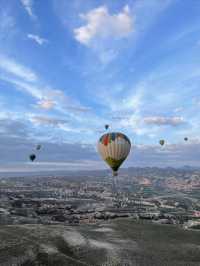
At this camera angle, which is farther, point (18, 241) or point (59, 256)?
point (18, 241)

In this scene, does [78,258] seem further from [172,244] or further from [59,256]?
[172,244]

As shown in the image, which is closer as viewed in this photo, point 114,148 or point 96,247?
point 96,247

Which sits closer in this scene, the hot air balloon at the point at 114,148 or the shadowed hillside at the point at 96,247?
the shadowed hillside at the point at 96,247

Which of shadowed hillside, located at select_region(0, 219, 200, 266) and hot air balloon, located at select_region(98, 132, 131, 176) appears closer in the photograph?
shadowed hillside, located at select_region(0, 219, 200, 266)

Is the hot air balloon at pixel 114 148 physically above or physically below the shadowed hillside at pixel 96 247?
above

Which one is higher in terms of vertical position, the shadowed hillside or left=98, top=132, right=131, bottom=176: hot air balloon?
left=98, top=132, right=131, bottom=176: hot air balloon

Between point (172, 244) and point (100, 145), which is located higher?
point (100, 145)

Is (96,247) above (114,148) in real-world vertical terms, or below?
below

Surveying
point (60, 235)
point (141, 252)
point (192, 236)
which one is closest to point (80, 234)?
point (60, 235)
